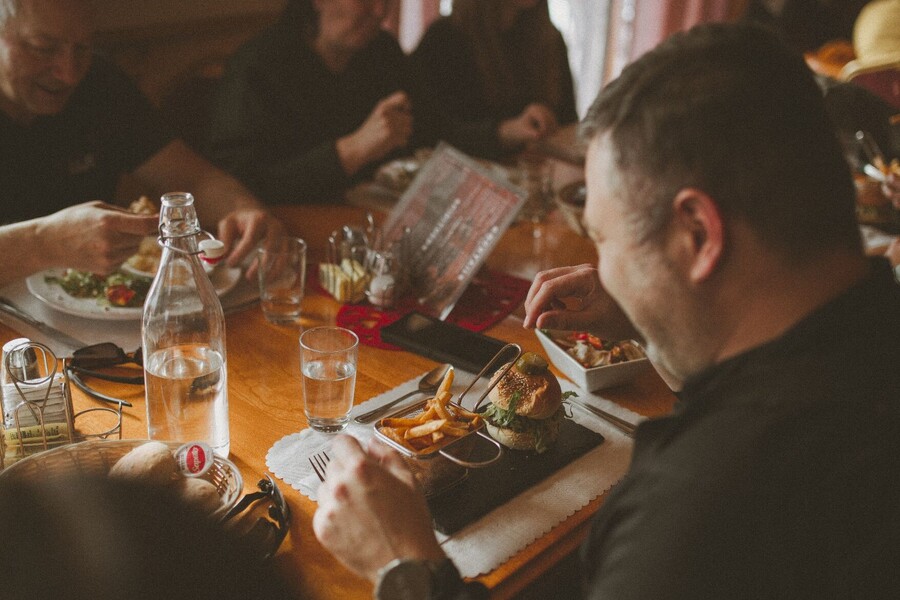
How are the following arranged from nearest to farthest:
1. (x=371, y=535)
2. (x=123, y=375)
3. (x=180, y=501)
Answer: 1. (x=180, y=501)
2. (x=371, y=535)
3. (x=123, y=375)

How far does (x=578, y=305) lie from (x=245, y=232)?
0.79 metres

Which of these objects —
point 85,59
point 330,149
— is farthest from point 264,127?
point 85,59

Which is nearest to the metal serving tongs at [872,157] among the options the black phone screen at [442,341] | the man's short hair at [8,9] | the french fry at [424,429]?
the black phone screen at [442,341]

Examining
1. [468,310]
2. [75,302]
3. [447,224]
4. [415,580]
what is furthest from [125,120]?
[415,580]

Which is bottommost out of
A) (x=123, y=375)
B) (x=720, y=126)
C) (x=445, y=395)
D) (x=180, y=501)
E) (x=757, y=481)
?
(x=123, y=375)

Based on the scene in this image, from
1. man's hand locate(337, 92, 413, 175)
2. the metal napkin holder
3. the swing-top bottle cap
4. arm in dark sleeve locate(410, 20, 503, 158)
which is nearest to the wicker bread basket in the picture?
the metal napkin holder

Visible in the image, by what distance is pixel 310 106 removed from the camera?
2617mm

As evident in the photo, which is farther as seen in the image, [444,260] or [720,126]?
[444,260]

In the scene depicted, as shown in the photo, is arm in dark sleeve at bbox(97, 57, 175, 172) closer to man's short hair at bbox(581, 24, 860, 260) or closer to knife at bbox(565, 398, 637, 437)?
knife at bbox(565, 398, 637, 437)

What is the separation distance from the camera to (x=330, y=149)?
2.25m

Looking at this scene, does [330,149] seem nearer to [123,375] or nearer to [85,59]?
[85,59]

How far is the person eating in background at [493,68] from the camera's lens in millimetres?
3125

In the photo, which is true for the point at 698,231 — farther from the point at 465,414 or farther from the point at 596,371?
the point at 596,371

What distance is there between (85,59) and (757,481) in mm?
1783
